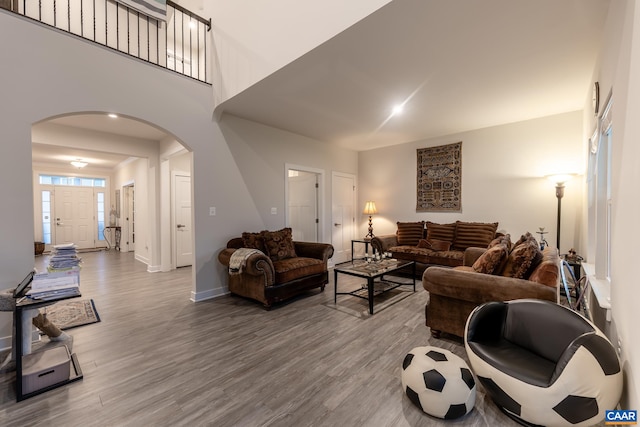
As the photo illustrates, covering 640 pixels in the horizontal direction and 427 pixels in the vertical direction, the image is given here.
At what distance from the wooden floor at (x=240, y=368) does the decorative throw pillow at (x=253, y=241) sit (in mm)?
743

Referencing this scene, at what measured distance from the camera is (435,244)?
15.1 feet

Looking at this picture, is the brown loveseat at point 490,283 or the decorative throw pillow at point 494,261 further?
the decorative throw pillow at point 494,261

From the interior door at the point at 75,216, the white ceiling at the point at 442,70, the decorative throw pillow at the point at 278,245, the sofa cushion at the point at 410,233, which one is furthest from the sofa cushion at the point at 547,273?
the interior door at the point at 75,216

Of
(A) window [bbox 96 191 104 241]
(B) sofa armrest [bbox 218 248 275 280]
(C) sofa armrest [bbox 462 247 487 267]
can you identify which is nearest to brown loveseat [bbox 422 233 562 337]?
(C) sofa armrest [bbox 462 247 487 267]

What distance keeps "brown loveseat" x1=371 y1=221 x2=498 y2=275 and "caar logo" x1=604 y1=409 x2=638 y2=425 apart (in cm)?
296

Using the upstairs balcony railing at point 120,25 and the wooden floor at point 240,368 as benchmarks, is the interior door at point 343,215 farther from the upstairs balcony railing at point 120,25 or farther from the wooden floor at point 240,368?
the upstairs balcony railing at point 120,25

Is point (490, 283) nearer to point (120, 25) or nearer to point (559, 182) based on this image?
point (559, 182)

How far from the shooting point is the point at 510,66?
2.70 meters

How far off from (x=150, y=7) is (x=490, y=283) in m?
4.98

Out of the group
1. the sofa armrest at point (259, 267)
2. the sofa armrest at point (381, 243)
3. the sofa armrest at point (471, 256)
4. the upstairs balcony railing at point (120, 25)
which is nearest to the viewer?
the sofa armrest at point (259, 267)

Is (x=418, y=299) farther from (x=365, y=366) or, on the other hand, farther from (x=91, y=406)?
(x=91, y=406)

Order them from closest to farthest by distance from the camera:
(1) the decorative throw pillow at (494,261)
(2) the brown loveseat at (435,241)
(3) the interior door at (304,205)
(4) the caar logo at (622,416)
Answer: (4) the caar logo at (622,416)
(1) the decorative throw pillow at (494,261)
(2) the brown loveseat at (435,241)
(3) the interior door at (304,205)

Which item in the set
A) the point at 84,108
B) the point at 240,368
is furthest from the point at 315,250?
the point at 84,108

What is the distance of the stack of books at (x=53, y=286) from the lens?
188cm
